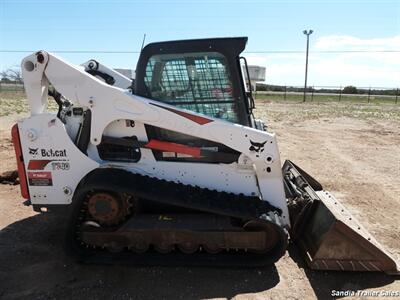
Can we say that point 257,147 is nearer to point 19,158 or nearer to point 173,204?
point 173,204

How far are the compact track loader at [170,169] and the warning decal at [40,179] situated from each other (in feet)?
0.04

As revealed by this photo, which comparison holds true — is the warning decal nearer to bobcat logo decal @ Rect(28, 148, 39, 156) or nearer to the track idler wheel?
bobcat logo decal @ Rect(28, 148, 39, 156)

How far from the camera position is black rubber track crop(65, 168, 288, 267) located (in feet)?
12.8

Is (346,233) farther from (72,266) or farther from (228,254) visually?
(72,266)

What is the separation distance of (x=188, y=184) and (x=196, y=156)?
0.33m

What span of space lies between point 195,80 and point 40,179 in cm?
208

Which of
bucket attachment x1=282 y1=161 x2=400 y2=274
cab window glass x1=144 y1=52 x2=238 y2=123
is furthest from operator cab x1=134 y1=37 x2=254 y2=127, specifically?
bucket attachment x1=282 y1=161 x2=400 y2=274

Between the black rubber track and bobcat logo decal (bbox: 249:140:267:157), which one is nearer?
the black rubber track

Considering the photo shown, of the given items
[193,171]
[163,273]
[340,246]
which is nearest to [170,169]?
[193,171]

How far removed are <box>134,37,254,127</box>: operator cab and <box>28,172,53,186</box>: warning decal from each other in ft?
4.54

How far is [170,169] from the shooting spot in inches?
171

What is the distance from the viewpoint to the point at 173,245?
13.5 feet

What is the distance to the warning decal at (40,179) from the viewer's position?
→ 4371 mm

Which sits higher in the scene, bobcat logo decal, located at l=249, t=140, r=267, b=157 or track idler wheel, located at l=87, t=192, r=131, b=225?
bobcat logo decal, located at l=249, t=140, r=267, b=157
